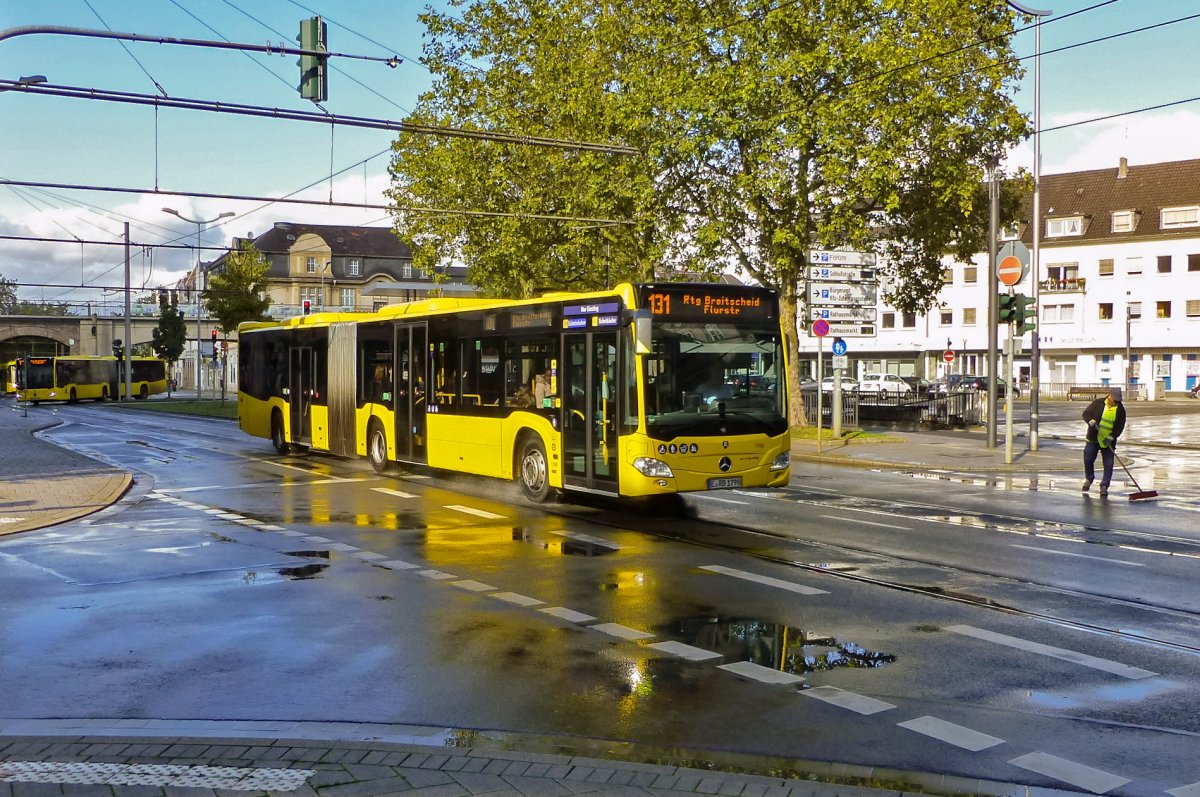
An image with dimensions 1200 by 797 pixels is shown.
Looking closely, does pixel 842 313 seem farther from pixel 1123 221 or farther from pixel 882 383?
pixel 1123 221

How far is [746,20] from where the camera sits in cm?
2884

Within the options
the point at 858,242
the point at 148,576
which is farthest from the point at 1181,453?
the point at 148,576

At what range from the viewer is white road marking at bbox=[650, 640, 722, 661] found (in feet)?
25.6

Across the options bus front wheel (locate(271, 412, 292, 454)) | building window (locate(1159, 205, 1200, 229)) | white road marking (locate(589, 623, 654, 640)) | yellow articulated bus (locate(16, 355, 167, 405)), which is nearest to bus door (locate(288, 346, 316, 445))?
bus front wheel (locate(271, 412, 292, 454))

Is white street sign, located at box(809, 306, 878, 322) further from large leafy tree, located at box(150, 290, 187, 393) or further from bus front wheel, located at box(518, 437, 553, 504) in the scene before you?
large leafy tree, located at box(150, 290, 187, 393)

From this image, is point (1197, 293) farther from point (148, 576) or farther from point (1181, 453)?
point (148, 576)

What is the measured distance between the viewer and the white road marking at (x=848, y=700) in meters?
6.58

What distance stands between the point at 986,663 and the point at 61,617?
689 centimetres

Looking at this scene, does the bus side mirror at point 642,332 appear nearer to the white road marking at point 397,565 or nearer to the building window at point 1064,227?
the white road marking at point 397,565

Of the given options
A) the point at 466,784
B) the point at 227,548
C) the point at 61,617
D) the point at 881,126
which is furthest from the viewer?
the point at 881,126

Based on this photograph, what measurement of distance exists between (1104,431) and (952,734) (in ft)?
46.9

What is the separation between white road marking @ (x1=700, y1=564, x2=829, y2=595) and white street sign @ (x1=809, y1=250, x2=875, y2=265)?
58.0ft

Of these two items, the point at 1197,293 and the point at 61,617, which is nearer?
the point at 61,617

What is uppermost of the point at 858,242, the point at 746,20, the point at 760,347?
the point at 746,20
